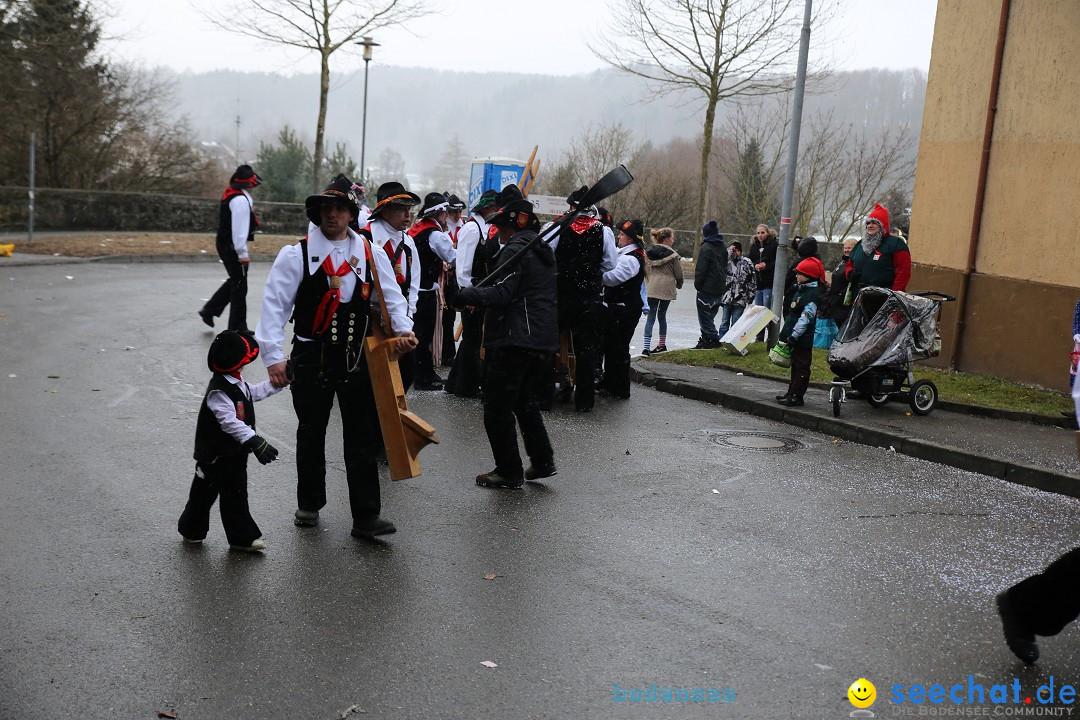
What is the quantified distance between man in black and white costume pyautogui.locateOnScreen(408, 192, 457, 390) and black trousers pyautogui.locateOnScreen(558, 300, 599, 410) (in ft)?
5.07

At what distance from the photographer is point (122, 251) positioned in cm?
2439

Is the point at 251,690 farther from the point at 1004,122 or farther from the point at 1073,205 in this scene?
the point at 1004,122

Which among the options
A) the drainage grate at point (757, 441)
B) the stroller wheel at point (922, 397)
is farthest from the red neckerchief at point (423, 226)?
the stroller wheel at point (922, 397)

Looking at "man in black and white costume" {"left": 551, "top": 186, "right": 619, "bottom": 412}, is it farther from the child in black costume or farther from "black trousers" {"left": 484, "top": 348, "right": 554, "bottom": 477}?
the child in black costume

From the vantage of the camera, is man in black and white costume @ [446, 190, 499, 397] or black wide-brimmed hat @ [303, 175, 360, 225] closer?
black wide-brimmed hat @ [303, 175, 360, 225]

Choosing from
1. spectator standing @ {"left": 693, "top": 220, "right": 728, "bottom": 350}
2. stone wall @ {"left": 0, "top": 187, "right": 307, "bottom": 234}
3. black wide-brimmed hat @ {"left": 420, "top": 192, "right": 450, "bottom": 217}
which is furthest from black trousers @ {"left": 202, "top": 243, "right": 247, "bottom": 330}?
stone wall @ {"left": 0, "top": 187, "right": 307, "bottom": 234}

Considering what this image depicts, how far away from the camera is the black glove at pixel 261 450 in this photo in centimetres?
531

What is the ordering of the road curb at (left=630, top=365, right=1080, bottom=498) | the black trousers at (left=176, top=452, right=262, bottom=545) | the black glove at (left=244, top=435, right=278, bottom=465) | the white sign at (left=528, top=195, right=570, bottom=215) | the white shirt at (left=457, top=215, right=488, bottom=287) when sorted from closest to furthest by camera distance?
the black glove at (left=244, top=435, right=278, bottom=465), the black trousers at (left=176, top=452, right=262, bottom=545), the road curb at (left=630, top=365, right=1080, bottom=498), the white shirt at (left=457, top=215, right=488, bottom=287), the white sign at (left=528, top=195, right=570, bottom=215)

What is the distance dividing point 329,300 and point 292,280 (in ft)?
0.72

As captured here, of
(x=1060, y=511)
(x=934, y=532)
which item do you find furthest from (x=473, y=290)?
(x=1060, y=511)

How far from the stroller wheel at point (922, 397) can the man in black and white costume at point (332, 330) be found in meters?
5.86

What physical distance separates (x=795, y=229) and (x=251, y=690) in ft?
104

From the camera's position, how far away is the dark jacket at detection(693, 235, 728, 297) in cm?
1480

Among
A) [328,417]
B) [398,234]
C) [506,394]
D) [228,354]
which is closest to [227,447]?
[228,354]
